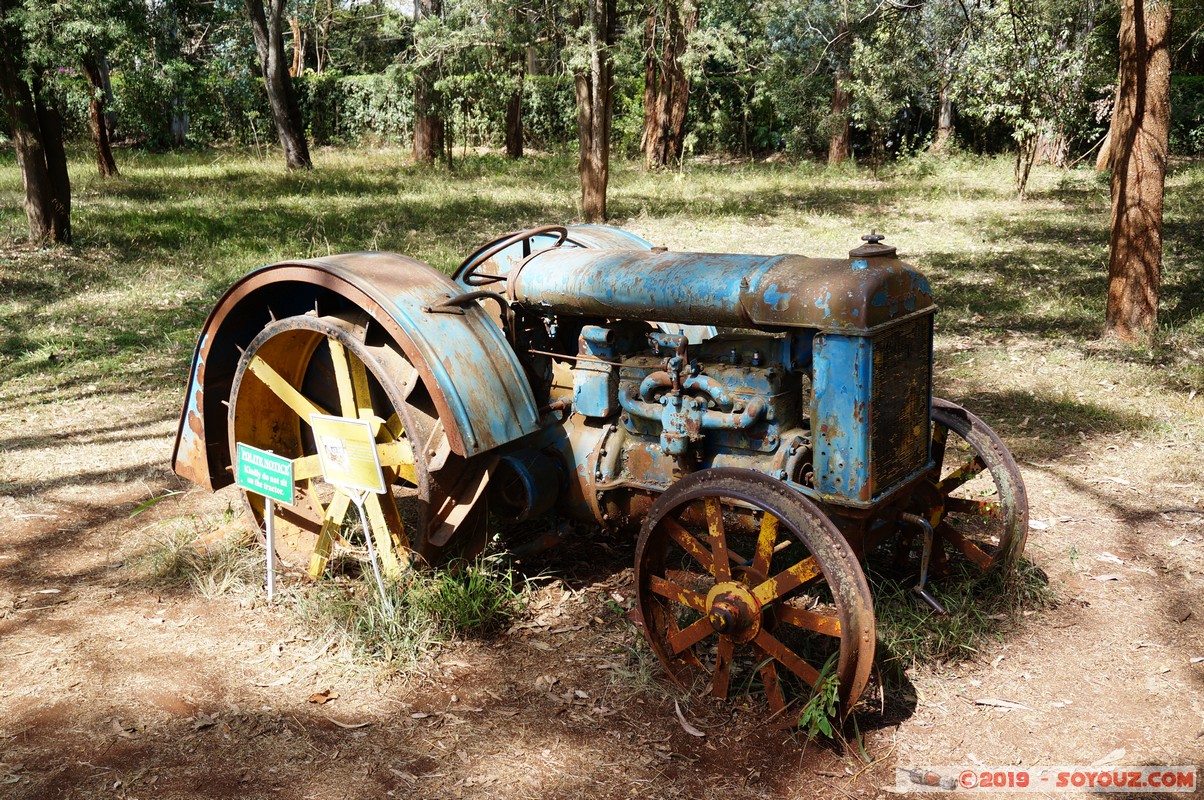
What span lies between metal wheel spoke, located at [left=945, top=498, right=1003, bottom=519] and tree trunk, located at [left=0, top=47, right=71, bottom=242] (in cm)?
998

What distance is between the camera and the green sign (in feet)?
12.2

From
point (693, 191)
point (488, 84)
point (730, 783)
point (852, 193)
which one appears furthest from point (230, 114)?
point (730, 783)

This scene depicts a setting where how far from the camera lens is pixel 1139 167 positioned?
24.7 feet

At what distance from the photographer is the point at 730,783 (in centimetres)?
299

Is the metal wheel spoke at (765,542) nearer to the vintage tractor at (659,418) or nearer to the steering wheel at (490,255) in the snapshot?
the vintage tractor at (659,418)

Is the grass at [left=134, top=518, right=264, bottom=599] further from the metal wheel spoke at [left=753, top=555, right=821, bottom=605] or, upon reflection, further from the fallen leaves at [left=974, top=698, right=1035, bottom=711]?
the fallen leaves at [left=974, top=698, right=1035, bottom=711]

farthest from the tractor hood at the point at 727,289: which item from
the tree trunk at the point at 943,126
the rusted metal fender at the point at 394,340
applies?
the tree trunk at the point at 943,126

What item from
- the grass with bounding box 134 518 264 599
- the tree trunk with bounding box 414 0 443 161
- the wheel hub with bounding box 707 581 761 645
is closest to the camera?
the wheel hub with bounding box 707 581 761 645

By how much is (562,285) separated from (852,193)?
570 inches

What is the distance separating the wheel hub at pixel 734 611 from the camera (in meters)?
3.16

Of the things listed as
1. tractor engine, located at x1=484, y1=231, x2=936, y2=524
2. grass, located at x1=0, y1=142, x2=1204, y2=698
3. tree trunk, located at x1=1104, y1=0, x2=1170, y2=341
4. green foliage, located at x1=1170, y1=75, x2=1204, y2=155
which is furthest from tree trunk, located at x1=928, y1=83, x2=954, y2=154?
tractor engine, located at x1=484, y1=231, x2=936, y2=524

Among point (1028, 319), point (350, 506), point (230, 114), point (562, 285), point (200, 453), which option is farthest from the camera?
point (230, 114)

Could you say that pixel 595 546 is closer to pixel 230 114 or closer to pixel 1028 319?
pixel 1028 319

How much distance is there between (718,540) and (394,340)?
5.01 feet
